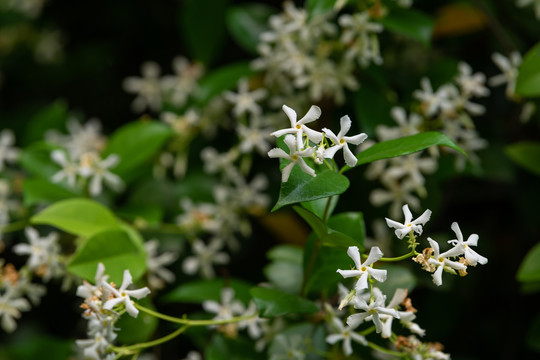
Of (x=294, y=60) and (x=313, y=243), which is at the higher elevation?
(x=294, y=60)

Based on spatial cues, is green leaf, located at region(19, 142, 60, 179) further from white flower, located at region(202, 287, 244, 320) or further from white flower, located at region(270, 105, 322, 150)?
white flower, located at region(270, 105, 322, 150)

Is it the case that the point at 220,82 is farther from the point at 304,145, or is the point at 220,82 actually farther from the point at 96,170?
the point at 304,145

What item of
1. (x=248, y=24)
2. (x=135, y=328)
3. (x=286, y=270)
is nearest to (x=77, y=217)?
(x=135, y=328)

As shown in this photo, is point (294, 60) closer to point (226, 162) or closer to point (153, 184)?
point (226, 162)

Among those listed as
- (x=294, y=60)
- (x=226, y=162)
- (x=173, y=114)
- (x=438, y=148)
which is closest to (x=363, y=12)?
(x=294, y=60)

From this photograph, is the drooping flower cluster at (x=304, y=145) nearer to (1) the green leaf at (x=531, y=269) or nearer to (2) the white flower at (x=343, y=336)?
(2) the white flower at (x=343, y=336)

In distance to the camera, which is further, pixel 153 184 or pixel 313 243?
pixel 153 184

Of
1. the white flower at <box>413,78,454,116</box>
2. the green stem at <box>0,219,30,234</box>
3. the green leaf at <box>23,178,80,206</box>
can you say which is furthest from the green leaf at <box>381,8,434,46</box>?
the green stem at <box>0,219,30,234</box>

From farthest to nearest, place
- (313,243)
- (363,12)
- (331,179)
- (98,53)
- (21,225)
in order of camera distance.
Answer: (98,53), (21,225), (363,12), (313,243), (331,179)
